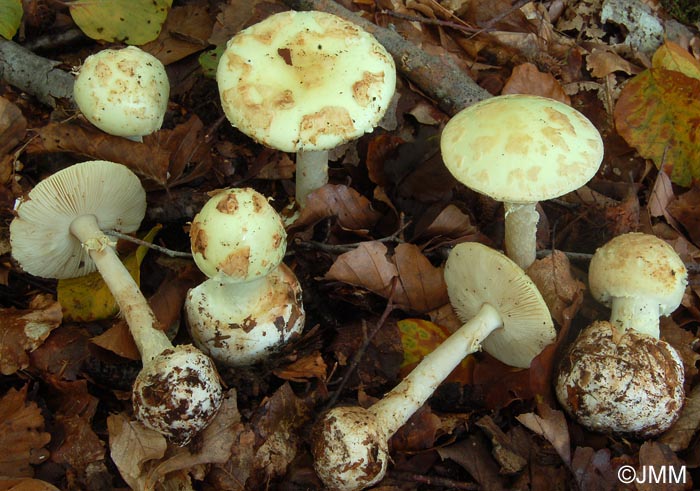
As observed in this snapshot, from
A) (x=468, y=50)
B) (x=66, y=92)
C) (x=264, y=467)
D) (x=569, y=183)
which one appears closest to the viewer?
(x=569, y=183)

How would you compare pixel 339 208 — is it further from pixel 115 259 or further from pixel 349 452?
pixel 349 452

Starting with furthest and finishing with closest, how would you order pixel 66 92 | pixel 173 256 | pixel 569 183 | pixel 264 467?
pixel 66 92, pixel 173 256, pixel 264 467, pixel 569 183

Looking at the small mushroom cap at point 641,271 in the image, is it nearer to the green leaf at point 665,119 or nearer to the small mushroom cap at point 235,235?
→ the green leaf at point 665,119

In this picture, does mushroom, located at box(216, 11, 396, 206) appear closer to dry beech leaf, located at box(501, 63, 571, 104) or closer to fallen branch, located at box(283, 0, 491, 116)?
fallen branch, located at box(283, 0, 491, 116)

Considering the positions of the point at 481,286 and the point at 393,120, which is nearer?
the point at 481,286

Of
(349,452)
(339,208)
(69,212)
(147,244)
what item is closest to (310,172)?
(339,208)

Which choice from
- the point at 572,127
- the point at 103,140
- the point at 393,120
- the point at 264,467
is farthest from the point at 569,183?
the point at 103,140

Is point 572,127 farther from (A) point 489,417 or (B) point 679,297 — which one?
(A) point 489,417
